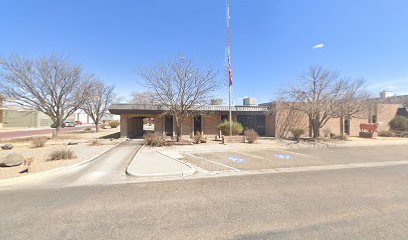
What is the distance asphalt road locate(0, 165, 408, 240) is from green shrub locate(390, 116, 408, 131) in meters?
27.7

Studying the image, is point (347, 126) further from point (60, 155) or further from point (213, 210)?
point (60, 155)

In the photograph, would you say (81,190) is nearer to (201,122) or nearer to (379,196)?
(379,196)

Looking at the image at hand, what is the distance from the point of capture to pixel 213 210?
14.2ft

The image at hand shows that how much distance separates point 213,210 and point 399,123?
34327 mm

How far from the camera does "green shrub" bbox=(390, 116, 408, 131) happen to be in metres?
25.6

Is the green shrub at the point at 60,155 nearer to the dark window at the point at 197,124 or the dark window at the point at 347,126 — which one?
the dark window at the point at 197,124

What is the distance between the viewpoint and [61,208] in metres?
4.41

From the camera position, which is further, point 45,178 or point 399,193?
point 45,178

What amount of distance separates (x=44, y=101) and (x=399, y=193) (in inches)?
997

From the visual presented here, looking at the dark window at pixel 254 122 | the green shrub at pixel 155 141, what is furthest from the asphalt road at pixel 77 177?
the dark window at pixel 254 122

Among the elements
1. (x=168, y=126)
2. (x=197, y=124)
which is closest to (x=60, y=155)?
(x=168, y=126)

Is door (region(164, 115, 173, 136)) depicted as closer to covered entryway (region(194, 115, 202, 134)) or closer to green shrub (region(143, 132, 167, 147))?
covered entryway (region(194, 115, 202, 134))

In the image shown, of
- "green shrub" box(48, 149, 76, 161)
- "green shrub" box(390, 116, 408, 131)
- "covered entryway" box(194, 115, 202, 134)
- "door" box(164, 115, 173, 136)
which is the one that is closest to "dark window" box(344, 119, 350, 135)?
"green shrub" box(390, 116, 408, 131)

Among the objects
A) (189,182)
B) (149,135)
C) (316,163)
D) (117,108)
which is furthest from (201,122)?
(189,182)
